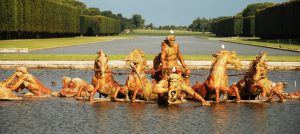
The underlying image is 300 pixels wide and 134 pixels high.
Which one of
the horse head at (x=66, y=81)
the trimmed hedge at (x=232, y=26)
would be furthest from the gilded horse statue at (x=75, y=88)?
the trimmed hedge at (x=232, y=26)

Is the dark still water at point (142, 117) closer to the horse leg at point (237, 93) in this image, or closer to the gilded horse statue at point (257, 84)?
the horse leg at point (237, 93)

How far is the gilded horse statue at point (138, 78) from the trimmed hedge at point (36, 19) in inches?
2369

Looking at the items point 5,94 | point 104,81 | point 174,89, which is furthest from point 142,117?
point 5,94

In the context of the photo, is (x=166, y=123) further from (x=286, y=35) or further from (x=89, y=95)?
(x=286, y=35)

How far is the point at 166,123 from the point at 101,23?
154384mm

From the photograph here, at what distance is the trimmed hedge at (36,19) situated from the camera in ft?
265

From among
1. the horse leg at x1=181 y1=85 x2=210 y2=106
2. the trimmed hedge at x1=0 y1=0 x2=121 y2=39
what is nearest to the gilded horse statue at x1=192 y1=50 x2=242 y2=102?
the horse leg at x1=181 y1=85 x2=210 y2=106

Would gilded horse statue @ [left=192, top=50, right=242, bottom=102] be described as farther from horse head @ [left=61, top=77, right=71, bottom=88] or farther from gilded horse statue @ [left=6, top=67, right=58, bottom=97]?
gilded horse statue @ [left=6, top=67, right=58, bottom=97]

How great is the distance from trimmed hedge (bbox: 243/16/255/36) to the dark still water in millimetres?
126687

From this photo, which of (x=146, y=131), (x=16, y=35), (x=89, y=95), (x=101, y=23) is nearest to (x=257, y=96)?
(x=89, y=95)

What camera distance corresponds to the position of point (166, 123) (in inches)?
633

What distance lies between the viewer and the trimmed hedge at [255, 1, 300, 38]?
3760 inches

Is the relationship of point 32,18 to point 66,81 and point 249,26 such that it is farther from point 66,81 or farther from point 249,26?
point 66,81

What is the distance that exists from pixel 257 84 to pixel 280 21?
85510 millimetres
